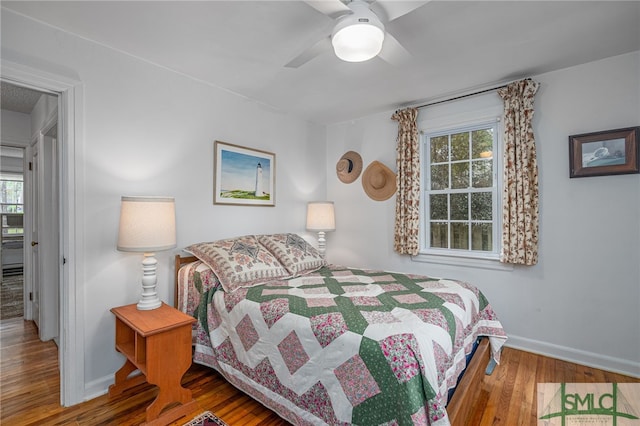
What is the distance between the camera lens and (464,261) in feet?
10.4

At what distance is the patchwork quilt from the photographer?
4.32 feet

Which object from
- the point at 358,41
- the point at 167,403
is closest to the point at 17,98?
the point at 167,403

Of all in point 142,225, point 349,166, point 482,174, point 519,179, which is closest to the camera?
point 142,225

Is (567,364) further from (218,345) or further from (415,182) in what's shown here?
(218,345)

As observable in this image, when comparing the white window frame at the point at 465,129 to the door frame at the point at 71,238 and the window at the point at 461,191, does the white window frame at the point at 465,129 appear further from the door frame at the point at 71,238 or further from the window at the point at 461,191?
the door frame at the point at 71,238

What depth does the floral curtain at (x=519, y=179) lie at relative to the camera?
2707 millimetres

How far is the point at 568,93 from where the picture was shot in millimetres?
2623

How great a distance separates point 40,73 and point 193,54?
99 centimetres

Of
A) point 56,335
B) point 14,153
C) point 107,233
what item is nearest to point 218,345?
point 107,233

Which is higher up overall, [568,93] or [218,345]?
[568,93]

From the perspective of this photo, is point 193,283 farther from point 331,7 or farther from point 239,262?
point 331,7

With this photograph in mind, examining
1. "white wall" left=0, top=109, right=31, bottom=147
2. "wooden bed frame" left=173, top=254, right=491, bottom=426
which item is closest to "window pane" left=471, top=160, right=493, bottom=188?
"wooden bed frame" left=173, top=254, right=491, bottom=426

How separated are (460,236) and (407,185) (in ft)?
2.64

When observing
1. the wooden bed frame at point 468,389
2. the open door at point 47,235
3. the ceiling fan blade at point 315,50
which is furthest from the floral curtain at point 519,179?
the open door at point 47,235
